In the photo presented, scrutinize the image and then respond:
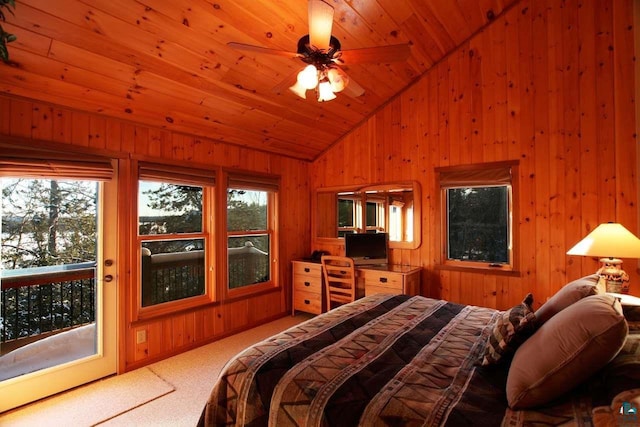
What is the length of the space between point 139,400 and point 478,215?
12.3 ft

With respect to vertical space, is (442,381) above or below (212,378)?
above

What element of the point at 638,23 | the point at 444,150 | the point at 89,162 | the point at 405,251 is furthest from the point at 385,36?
the point at 89,162

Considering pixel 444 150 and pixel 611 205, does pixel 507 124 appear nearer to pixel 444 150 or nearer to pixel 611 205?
pixel 444 150

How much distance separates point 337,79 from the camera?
210 cm

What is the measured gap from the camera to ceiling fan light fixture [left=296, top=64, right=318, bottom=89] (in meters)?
1.97

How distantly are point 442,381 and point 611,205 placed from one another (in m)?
2.76

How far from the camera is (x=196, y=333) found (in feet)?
11.5

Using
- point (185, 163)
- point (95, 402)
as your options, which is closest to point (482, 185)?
point (185, 163)

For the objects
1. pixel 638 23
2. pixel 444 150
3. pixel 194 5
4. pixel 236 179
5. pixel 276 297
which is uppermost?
pixel 638 23

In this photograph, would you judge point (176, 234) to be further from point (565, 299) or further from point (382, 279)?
point (565, 299)

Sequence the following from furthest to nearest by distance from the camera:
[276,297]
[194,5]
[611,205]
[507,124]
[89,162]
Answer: [276,297] → [507,124] → [611,205] → [89,162] → [194,5]

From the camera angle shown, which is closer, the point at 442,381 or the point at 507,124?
the point at 442,381

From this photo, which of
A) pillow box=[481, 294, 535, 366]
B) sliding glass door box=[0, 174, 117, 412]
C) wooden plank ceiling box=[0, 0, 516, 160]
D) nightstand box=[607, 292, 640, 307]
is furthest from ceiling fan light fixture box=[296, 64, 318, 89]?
nightstand box=[607, 292, 640, 307]

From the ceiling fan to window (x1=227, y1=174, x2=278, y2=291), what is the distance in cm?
211
